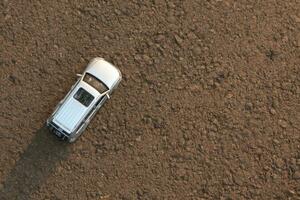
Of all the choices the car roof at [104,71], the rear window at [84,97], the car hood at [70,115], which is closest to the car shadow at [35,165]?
the car hood at [70,115]

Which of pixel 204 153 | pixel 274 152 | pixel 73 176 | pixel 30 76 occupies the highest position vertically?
pixel 274 152

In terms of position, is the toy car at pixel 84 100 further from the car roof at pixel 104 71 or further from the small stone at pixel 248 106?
the small stone at pixel 248 106

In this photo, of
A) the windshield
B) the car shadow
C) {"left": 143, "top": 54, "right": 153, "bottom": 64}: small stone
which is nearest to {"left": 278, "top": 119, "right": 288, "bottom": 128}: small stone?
{"left": 143, "top": 54, "right": 153, "bottom": 64}: small stone

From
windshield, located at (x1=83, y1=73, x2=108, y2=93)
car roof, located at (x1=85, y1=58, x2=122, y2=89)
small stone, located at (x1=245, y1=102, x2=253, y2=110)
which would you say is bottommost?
windshield, located at (x1=83, y1=73, x2=108, y2=93)

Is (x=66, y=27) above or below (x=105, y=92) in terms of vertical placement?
above

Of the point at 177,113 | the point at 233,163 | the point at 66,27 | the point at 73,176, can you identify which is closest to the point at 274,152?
the point at 233,163

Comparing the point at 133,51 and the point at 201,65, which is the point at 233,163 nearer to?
the point at 201,65

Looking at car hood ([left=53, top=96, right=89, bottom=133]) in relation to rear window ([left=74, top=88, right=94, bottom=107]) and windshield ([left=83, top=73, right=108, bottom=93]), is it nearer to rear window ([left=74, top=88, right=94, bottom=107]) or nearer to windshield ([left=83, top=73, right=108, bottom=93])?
rear window ([left=74, top=88, right=94, bottom=107])
